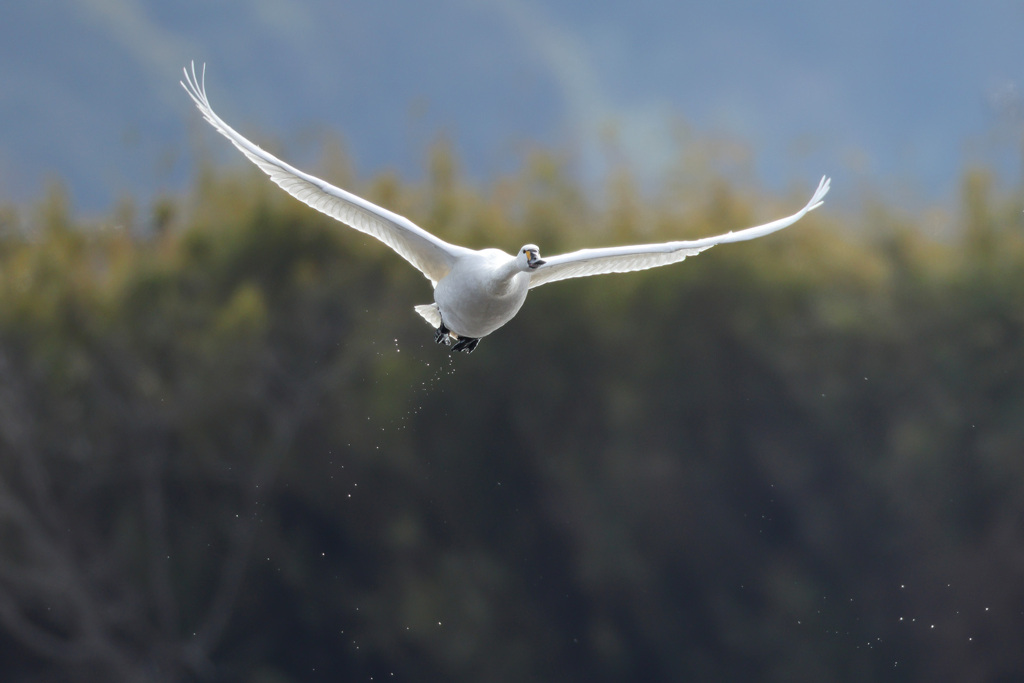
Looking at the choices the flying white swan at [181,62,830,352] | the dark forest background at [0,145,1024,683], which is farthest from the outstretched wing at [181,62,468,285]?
the dark forest background at [0,145,1024,683]

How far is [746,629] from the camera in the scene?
815 cm

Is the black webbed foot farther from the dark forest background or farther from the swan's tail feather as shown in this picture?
the dark forest background

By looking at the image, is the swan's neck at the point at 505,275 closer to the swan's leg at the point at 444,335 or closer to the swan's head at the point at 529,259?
the swan's head at the point at 529,259

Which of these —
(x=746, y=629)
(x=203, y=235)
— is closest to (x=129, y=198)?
(x=203, y=235)

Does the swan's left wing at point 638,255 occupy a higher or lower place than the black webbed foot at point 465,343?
higher

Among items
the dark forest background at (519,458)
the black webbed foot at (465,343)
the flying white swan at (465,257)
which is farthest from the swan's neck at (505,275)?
the dark forest background at (519,458)

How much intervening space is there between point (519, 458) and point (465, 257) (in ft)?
15.9

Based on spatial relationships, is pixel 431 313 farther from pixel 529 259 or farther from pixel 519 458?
pixel 519 458

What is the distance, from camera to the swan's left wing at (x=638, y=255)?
3.56 metres

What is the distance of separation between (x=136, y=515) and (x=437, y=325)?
537 centimetres

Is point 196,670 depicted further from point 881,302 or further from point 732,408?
point 881,302

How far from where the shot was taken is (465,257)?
12.0 feet

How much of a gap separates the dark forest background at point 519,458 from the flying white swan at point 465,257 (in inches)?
175

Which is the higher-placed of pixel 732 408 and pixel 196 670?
pixel 732 408
